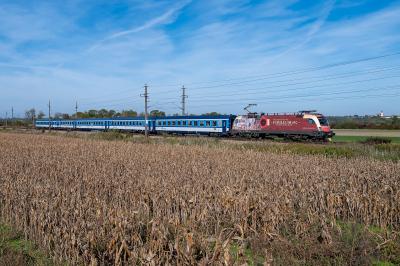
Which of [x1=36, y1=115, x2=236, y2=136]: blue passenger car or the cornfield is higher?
[x1=36, y1=115, x2=236, y2=136]: blue passenger car

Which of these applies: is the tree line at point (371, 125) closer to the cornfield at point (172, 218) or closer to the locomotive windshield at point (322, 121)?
the locomotive windshield at point (322, 121)

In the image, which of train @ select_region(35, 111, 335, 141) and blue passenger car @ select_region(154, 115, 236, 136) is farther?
blue passenger car @ select_region(154, 115, 236, 136)

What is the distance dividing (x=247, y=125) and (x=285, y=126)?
15.7 feet

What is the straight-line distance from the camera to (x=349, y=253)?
4340mm

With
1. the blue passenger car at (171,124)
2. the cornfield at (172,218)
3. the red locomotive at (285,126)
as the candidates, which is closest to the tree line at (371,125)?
the red locomotive at (285,126)

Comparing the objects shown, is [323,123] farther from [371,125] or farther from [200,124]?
[371,125]

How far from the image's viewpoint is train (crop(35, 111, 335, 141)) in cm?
2683

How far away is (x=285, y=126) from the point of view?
2864 centimetres

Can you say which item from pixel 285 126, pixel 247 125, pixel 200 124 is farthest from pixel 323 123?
pixel 200 124

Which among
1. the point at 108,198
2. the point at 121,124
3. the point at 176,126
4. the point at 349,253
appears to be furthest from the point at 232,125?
the point at 349,253

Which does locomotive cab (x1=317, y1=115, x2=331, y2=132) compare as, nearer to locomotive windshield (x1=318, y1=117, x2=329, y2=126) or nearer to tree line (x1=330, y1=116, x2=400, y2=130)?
locomotive windshield (x1=318, y1=117, x2=329, y2=126)

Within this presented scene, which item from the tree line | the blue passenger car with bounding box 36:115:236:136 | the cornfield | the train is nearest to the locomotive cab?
the train

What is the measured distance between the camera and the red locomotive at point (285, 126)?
26.5 metres

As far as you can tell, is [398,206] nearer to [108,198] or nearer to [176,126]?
[108,198]
